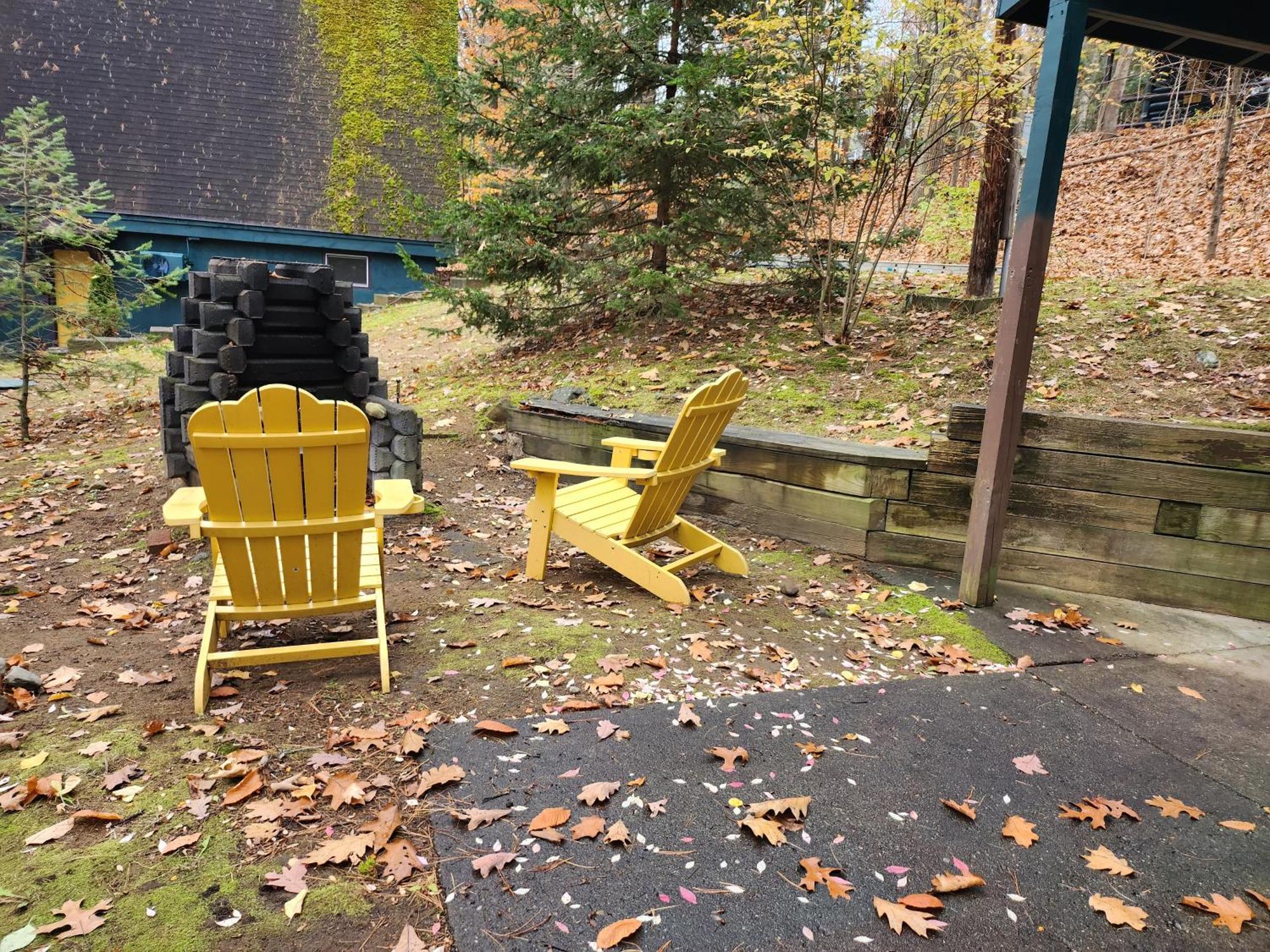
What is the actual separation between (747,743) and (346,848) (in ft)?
4.57

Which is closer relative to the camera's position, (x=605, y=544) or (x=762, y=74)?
(x=605, y=544)

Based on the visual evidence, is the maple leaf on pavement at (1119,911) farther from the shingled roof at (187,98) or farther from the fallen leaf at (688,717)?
the shingled roof at (187,98)

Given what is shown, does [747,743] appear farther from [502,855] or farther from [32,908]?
[32,908]

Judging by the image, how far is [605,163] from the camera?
340 inches

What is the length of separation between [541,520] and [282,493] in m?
1.62

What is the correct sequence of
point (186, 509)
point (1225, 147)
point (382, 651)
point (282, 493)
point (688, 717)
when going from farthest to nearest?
point (1225, 147)
point (186, 509)
point (382, 651)
point (282, 493)
point (688, 717)

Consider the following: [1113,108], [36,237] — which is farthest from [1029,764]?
[1113,108]

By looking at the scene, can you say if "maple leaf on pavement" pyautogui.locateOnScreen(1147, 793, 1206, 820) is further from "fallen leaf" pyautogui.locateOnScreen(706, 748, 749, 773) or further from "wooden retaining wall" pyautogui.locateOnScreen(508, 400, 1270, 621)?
"wooden retaining wall" pyautogui.locateOnScreen(508, 400, 1270, 621)

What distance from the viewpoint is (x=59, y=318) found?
9.75 meters

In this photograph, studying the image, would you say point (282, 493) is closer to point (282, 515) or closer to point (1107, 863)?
point (282, 515)

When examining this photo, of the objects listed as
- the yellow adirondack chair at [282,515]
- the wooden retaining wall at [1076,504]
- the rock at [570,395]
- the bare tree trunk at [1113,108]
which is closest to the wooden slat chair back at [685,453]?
the wooden retaining wall at [1076,504]

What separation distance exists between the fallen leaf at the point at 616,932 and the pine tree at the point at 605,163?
23.2 feet

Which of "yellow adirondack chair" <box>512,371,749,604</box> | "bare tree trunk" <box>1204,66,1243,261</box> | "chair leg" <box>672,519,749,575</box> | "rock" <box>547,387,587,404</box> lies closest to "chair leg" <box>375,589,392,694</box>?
"yellow adirondack chair" <box>512,371,749,604</box>

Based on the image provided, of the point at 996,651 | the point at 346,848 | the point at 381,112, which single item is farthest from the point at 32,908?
the point at 381,112
